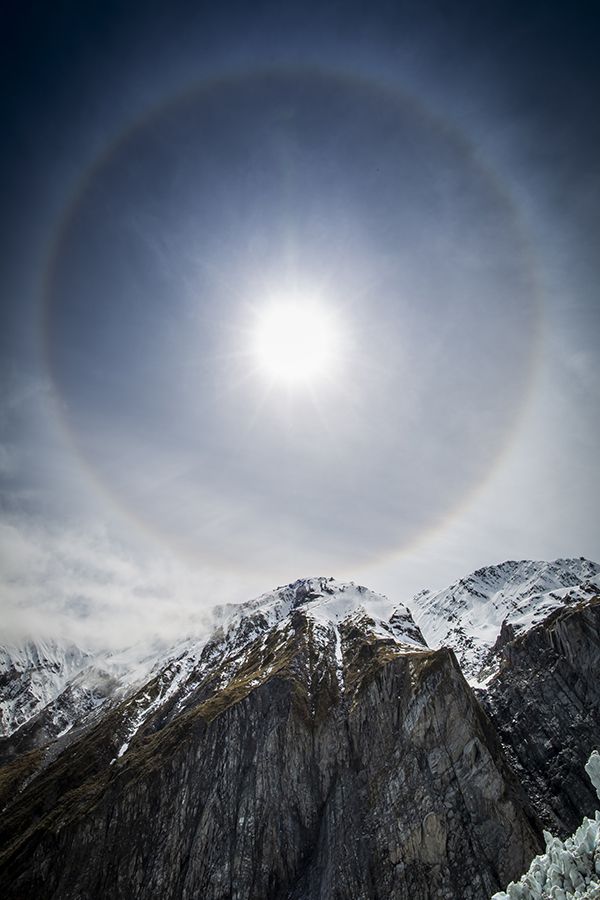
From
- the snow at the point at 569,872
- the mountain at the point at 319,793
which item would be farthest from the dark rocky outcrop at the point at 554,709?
the snow at the point at 569,872

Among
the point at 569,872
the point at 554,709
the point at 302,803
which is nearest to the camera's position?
the point at 569,872

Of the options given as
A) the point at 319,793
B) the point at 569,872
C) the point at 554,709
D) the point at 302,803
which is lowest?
the point at 554,709

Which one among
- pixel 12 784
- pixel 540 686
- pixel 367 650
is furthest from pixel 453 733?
pixel 12 784

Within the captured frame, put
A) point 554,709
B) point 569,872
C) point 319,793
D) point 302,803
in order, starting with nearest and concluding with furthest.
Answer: point 569,872 → point 302,803 → point 319,793 → point 554,709

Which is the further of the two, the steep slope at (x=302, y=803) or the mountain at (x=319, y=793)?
the mountain at (x=319, y=793)

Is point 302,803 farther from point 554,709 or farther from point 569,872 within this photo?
point 554,709

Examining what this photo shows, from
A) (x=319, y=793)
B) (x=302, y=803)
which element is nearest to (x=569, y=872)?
(x=319, y=793)

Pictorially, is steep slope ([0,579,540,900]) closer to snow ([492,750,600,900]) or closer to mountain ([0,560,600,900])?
mountain ([0,560,600,900])

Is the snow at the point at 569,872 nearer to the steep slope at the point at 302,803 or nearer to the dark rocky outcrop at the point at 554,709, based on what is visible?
the steep slope at the point at 302,803
